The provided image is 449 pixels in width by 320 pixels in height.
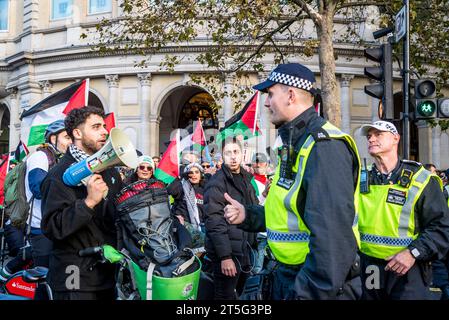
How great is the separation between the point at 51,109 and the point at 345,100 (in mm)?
18259

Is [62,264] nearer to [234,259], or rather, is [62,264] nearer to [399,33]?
[234,259]

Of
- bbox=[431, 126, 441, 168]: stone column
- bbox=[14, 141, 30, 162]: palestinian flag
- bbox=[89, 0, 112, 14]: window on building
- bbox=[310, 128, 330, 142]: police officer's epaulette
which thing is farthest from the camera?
bbox=[89, 0, 112, 14]: window on building

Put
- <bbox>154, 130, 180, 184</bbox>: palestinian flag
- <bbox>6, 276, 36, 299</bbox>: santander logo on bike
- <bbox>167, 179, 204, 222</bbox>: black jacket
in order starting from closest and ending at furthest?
1. <bbox>6, 276, 36, 299</bbox>: santander logo on bike
2. <bbox>167, 179, 204, 222</bbox>: black jacket
3. <bbox>154, 130, 180, 184</bbox>: palestinian flag

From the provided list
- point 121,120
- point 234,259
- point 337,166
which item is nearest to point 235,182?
point 234,259

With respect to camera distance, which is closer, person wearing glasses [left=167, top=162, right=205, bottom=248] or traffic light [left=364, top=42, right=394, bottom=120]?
traffic light [left=364, top=42, right=394, bottom=120]

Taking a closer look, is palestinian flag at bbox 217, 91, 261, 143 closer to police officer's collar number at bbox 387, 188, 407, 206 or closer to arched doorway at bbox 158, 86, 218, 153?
police officer's collar number at bbox 387, 188, 407, 206

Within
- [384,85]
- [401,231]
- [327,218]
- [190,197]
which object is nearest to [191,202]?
[190,197]

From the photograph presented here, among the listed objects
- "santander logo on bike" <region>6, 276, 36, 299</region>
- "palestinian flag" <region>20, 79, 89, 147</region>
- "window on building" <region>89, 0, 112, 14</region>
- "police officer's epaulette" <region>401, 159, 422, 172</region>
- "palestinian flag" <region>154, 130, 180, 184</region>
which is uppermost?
"window on building" <region>89, 0, 112, 14</region>

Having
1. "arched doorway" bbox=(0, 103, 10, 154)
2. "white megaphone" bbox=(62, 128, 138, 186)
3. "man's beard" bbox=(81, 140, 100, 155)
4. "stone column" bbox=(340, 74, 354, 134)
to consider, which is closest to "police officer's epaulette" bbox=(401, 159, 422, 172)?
"white megaphone" bbox=(62, 128, 138, 186)

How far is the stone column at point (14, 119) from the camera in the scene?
94.3 ft

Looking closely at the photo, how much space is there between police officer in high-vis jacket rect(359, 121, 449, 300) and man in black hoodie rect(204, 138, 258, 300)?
166 centimetres

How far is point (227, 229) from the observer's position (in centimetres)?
586

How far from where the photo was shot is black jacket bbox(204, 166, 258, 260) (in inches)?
225

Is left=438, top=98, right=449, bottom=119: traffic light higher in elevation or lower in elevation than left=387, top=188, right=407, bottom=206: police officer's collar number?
higher
